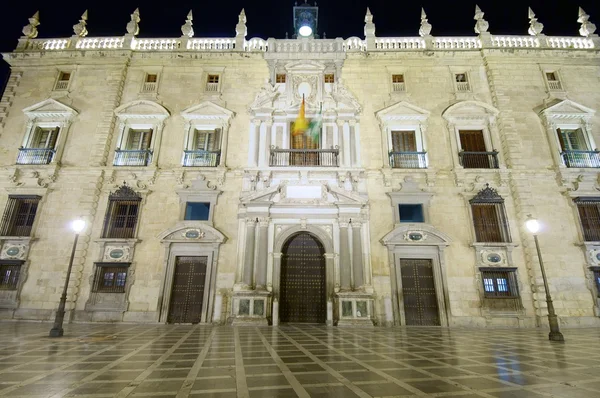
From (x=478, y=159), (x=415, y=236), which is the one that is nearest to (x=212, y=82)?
(x=415, y=236)

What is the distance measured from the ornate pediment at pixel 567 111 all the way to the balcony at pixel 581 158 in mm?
1894

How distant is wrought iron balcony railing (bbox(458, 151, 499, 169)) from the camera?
1366 cm

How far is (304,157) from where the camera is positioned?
13953mm

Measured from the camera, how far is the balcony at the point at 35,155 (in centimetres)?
1366

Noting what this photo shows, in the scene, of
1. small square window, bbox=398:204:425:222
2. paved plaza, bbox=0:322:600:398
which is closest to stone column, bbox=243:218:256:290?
paved plaza, bbox=0:322:600:398

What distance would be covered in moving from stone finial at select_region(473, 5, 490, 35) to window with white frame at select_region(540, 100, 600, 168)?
17.8ft

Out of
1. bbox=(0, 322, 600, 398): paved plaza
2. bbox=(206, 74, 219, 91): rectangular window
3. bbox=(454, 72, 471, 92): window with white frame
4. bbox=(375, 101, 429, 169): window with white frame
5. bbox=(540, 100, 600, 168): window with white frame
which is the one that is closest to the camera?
bbox=(0, 322, 600, 398): paved plaza

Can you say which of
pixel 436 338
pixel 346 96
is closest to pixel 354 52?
pixel 346 96

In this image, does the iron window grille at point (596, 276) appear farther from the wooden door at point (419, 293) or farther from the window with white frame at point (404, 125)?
the window with white frame at point (404, 125)

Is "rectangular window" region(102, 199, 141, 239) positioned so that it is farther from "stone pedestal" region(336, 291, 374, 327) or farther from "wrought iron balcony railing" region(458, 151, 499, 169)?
"wrought iron balcony railing" region(458, 151, 499, 169)

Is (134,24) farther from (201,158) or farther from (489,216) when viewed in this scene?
(489,216)

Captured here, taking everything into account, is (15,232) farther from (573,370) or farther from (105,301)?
(573,370)

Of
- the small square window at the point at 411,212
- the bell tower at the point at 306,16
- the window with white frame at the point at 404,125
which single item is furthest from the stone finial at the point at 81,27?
the small square window at the point at 411,212

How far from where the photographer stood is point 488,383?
13.2 ft
